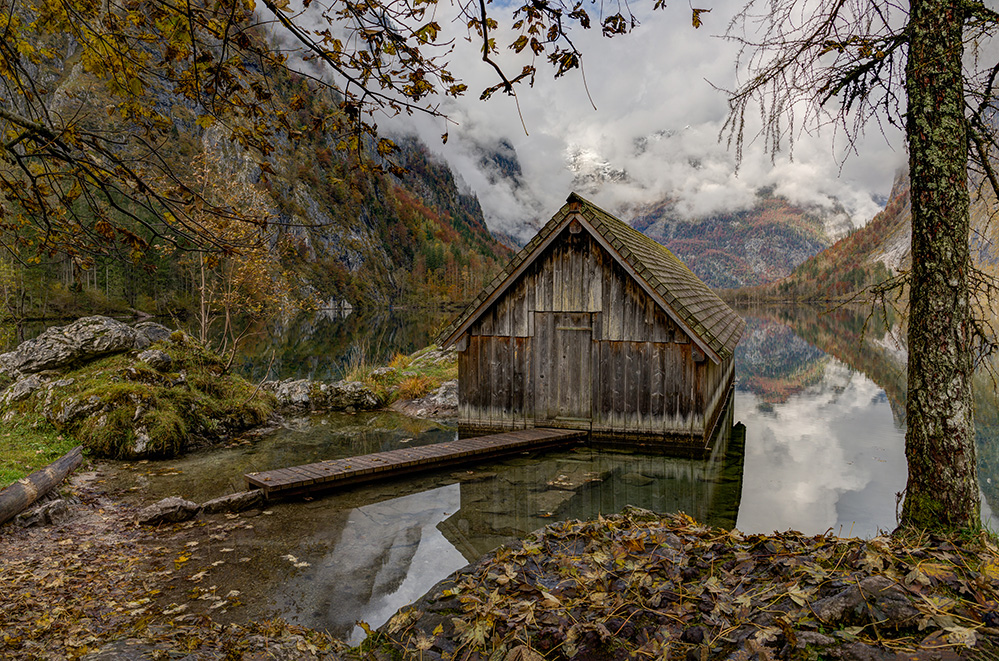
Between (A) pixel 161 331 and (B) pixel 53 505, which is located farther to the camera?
(A) pixel 161 331

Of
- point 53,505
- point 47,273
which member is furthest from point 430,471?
point 47,273

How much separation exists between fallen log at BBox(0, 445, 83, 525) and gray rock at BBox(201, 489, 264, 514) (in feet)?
6.92

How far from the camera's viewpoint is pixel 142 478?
32.3 feet

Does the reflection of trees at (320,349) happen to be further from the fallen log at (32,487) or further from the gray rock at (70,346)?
the fallen log at (32,487)

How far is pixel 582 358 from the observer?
1259 cm

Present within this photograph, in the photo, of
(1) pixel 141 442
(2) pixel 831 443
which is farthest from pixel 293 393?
(2) pixel 831 443

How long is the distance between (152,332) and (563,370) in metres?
11.1

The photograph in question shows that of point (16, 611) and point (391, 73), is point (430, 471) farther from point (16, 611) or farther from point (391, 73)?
point (391, 73)

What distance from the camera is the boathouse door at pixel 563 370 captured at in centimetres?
1257

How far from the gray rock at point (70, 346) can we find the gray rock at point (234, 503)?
7343 mm

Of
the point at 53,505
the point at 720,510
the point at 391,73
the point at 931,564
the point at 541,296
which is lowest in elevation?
the point at 720,510

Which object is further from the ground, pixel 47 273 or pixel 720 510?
pixel 47 273

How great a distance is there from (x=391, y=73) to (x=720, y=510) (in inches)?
336

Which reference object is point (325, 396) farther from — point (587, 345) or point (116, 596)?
point (116, 596)
